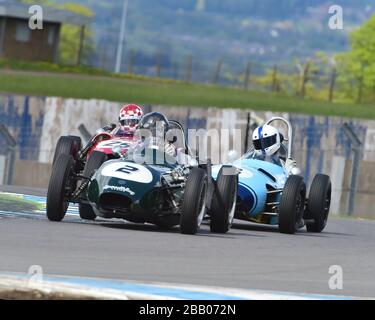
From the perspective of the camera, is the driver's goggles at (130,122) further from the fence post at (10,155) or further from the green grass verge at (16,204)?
the fence post at (10,155)

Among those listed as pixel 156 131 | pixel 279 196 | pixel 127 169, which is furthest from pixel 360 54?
pixel 127 169

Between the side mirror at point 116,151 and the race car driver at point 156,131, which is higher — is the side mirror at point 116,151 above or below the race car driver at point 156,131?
below

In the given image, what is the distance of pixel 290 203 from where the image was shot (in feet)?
54.1

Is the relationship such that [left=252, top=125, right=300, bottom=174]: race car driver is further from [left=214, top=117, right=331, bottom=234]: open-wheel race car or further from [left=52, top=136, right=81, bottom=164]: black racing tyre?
[left=52, top=136, right=81, bottom=164]: black racing tyre

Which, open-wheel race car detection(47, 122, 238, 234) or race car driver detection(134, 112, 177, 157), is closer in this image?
open-wheel race car detection(47, 122, 238, 234)

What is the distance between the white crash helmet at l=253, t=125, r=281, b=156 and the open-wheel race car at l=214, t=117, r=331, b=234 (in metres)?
0.11

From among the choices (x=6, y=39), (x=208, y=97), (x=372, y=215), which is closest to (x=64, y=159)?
(x=372, y=215)

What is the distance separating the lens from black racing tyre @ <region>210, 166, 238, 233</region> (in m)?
15.7

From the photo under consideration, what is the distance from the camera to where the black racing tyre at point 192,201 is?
1476cm

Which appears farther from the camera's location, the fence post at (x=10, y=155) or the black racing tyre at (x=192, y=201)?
the fence post at (x=10, y=155)

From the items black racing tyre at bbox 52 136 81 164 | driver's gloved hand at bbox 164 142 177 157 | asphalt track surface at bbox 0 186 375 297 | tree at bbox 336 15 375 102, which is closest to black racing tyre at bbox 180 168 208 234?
asphalt track surface at bbox 0 186 375 297

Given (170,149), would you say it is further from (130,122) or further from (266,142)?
(130,122)

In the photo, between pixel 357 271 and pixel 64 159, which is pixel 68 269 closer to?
pixel 357 271

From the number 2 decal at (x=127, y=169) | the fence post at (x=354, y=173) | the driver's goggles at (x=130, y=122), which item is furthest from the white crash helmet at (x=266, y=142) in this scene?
the fence post at (x=354, y=173)
